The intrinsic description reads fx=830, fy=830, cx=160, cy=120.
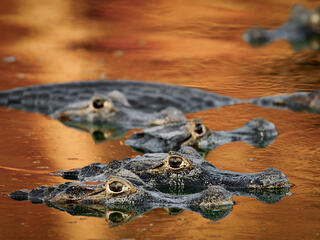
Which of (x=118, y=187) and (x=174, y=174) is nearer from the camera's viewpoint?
(x=118, y=187)

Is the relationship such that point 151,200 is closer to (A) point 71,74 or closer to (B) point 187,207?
(B) point 187,207

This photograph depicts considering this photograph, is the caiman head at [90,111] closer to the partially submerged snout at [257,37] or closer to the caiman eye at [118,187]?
the caiman eye at [118,187]

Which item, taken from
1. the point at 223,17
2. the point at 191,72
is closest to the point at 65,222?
the point at 191,72

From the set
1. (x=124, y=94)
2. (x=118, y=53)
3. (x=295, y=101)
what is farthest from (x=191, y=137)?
(x=118, y=53)

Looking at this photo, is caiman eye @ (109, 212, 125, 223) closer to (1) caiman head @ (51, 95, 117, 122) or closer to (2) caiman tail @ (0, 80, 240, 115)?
(1) caiman head @ (51, 95, 117, 122)

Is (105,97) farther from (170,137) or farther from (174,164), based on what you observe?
(174,164)

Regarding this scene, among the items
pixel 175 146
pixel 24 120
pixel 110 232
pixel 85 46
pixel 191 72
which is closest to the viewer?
pixel 110 232

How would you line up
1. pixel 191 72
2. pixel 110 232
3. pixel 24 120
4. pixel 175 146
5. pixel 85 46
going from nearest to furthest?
pixel 110 232 < pixel 175 146 < pixel 24 120 < pixel 191 72 < pixel 85 46
